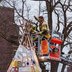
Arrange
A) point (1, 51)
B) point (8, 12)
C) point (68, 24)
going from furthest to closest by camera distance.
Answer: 1. point (1, 51)
2. point (8, 12)
3. point (68, 24)

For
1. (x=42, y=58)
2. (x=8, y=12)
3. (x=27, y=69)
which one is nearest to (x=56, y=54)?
(x=42, y=58)

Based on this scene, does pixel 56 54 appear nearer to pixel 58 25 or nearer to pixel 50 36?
pixel 50 36

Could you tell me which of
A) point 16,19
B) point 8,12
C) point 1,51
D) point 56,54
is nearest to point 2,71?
point 1,51

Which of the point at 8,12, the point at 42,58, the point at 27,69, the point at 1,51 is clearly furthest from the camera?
the point at 1,51

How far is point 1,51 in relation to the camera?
159 ft

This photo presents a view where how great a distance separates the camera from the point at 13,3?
3197 centimetres

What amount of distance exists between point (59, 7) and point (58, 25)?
5.37 ft

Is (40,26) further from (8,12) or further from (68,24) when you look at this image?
(8,12)

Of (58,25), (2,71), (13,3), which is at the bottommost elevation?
(2,71)

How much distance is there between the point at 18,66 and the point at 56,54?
2404 millimetres

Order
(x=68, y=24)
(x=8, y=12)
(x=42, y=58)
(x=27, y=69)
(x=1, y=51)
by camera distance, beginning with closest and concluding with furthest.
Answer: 1. (x=27, y=69)
2. (x=42, y=58)
3. (x=68, y=24)
4. (x=8, y=12)
5. (x=1, y=51)

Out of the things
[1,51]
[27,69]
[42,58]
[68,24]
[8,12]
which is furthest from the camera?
[1,51]

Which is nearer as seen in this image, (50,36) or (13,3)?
(50,36)

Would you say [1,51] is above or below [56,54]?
below
